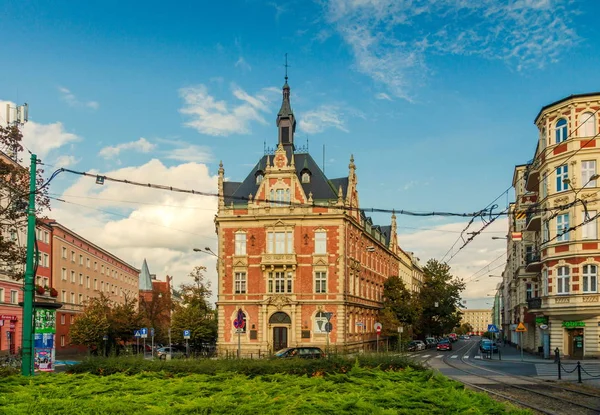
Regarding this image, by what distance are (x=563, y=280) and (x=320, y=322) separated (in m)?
21.5

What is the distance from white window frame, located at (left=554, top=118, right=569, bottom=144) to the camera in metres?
40.5

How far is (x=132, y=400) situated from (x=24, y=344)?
841 centimetres

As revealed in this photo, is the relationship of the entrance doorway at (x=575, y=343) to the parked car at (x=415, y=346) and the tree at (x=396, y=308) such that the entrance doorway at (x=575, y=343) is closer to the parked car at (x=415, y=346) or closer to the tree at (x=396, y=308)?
the tree at (x=396, y=308)

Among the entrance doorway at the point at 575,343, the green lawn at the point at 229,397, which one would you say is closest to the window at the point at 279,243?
the entrance doorway at the point at 575,343

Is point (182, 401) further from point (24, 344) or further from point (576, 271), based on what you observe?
point (576, 271)

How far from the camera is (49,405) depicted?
30.9 ft

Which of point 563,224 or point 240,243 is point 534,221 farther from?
point 240,243

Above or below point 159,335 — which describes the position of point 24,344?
above

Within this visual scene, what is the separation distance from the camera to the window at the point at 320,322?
54031mm

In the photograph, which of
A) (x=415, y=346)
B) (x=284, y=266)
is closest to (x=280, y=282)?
(x=284, y=266)

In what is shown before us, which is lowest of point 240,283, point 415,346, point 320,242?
point 415,346

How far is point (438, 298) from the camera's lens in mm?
79125

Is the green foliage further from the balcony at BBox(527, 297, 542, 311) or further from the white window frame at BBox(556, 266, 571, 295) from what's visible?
the balcony at BBox(527, 297, 542, 311)

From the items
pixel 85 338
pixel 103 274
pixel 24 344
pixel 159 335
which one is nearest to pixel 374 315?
pixel 159 335
